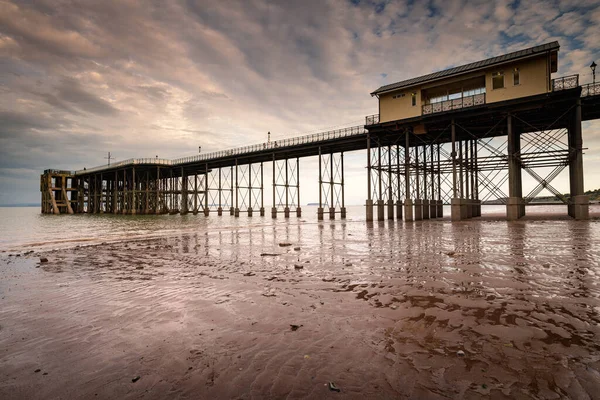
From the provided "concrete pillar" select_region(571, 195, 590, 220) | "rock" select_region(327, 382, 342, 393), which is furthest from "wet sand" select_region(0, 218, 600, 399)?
"concrete pillar" select_region(571, 195, 590, 220)

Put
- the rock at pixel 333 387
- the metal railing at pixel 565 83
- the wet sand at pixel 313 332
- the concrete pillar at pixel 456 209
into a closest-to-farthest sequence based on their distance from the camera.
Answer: the rock at pixel 333 387
the wet sand at pixel 313 332
the metal railing at pixel 565 83
the concrete pillar at pixel 456 209

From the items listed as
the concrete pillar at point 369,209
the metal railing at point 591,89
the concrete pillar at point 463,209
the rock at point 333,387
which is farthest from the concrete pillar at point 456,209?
the rock at point 333,387

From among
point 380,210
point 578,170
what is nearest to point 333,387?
point 578,170

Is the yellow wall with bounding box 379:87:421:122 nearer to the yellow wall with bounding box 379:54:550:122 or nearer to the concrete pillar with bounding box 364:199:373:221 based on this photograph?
the yellow wall with bounding box 379:54:550:122

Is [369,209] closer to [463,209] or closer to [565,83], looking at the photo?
[463,209]

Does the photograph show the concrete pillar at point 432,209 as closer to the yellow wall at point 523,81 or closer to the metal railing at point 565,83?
the yellow wall at point 523,81

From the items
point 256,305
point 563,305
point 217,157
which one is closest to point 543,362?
point 563,305

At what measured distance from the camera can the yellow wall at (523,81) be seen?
23.6 meters

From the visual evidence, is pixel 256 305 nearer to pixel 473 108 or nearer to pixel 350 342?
pixel 350 342

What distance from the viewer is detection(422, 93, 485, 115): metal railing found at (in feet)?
89.0

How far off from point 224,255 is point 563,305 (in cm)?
1037

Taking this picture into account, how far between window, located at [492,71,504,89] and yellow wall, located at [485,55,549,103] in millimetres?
249

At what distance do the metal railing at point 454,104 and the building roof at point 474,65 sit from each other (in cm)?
248

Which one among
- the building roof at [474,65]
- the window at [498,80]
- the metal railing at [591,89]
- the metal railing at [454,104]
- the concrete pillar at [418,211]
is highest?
the building roof at [474,65]
